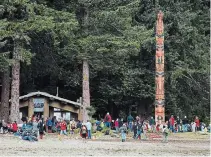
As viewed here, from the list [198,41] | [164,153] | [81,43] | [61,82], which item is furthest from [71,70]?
[164,153]

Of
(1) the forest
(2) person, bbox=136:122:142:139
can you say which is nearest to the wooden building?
(1) the forest

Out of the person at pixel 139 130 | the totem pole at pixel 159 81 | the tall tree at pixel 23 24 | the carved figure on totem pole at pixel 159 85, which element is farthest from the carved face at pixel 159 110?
the tall tree at pixel 23 24

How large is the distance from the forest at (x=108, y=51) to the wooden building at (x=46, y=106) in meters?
1.81

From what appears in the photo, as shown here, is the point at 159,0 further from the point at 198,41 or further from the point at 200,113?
the point at 200,113

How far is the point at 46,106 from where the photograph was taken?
43.9 metres

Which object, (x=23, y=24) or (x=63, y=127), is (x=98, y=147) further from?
(x=23, y=24)

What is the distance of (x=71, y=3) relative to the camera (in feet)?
151

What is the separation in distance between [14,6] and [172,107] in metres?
19.3

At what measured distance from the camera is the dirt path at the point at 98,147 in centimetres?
2803

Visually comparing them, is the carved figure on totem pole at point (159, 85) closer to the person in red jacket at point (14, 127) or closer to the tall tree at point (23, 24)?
the tall tree at point (23, 24)

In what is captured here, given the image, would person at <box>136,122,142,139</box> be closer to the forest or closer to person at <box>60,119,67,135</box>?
person at <box>60,119,67,135</box>

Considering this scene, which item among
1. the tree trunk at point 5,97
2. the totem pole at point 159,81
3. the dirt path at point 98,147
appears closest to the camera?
the dirt path at point 98,147

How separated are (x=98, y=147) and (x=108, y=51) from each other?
1293cm

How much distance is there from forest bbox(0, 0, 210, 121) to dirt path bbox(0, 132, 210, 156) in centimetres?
809
